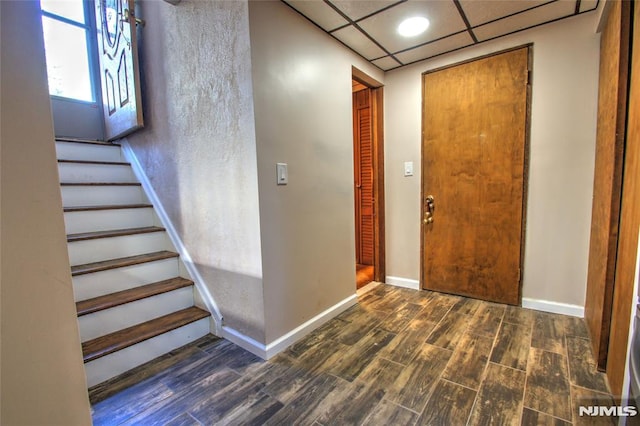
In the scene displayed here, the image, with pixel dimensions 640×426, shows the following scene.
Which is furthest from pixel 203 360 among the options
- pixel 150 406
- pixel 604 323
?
pixel 604 323

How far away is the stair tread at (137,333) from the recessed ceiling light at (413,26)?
2.47 m

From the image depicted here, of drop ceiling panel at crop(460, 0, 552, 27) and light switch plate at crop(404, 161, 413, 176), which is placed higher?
drop ceiling panel at crop(460, 0, 552, 27)

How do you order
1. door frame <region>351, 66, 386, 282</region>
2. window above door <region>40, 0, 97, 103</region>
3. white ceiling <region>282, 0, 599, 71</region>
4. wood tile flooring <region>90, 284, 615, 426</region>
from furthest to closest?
window above door <region>40, 0, 97, 103</region>, door frame <region>351, 66, 386, 282</region>, white ceiling <region>282, 0, 599, 71</region>, wood tile flooring <region>90, 284, 615, 426</region>

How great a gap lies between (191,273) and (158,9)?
2.01m

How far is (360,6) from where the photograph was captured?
1798 millimetres

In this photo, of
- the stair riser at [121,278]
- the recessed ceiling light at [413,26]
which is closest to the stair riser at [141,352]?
the stair riser at [121,278]

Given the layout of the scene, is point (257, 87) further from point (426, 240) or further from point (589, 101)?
point (589, 101)

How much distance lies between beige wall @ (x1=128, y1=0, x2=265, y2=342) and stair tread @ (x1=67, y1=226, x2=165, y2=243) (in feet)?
0.69

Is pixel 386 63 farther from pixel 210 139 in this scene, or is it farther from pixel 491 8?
pixel 210 139

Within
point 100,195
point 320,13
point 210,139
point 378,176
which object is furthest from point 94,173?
point 378,176

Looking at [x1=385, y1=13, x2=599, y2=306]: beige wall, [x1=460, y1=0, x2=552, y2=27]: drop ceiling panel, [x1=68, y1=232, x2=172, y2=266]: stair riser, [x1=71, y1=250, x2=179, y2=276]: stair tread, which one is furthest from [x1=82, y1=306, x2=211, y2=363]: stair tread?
[x1=460, y1=0, x2=552, y2=27]: drop ceiling panel

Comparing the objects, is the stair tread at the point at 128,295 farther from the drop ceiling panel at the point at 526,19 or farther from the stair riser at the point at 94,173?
the drop ceiling panel at the point at 526,19

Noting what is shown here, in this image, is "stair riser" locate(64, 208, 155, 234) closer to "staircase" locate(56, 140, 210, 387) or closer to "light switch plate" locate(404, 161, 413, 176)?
"staircase" locate(56, 140, 210, 387)

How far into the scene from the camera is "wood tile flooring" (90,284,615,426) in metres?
1.31
